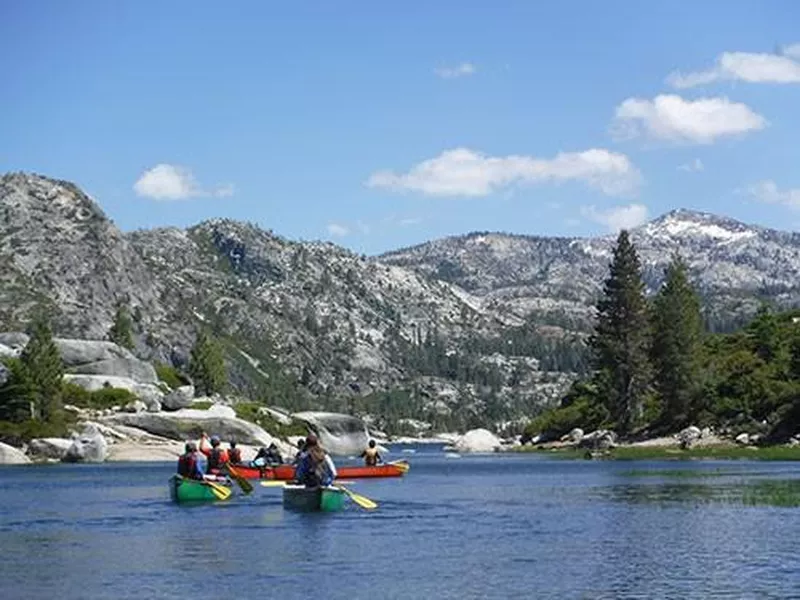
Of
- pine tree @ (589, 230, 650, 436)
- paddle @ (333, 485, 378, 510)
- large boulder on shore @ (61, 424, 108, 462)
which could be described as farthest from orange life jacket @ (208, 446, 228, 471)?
pine tree @ (589, 230, 650, 436)

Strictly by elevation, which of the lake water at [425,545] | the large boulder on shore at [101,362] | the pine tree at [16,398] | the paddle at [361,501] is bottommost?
the lake water at [425,545]

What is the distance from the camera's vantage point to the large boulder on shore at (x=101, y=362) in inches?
7087

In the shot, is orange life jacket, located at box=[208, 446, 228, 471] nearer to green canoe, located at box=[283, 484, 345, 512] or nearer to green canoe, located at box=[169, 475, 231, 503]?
green canoe, located at box=[169, 475, 231, 503]

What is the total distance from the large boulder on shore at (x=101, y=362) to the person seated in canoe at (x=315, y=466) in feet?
416

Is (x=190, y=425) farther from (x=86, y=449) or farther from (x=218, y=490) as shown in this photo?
(x=218, y=490)

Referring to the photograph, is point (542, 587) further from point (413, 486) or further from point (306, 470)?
point (413, 486)

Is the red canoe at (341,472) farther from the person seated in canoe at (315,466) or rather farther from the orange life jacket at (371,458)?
the person seated in canoe at (315,466)

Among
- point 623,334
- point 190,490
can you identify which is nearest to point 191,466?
point 190,490

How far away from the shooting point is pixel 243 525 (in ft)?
166

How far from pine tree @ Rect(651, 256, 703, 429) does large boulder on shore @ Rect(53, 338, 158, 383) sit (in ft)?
257

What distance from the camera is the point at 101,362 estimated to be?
181250 millimetres

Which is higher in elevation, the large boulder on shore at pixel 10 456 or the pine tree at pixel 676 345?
the pine tree at pixel 676 345

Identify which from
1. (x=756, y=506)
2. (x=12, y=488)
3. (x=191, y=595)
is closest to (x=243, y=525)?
(x=191, y=595)

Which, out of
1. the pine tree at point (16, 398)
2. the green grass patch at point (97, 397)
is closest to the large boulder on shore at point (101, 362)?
the green grass patch at point (97, 397)
